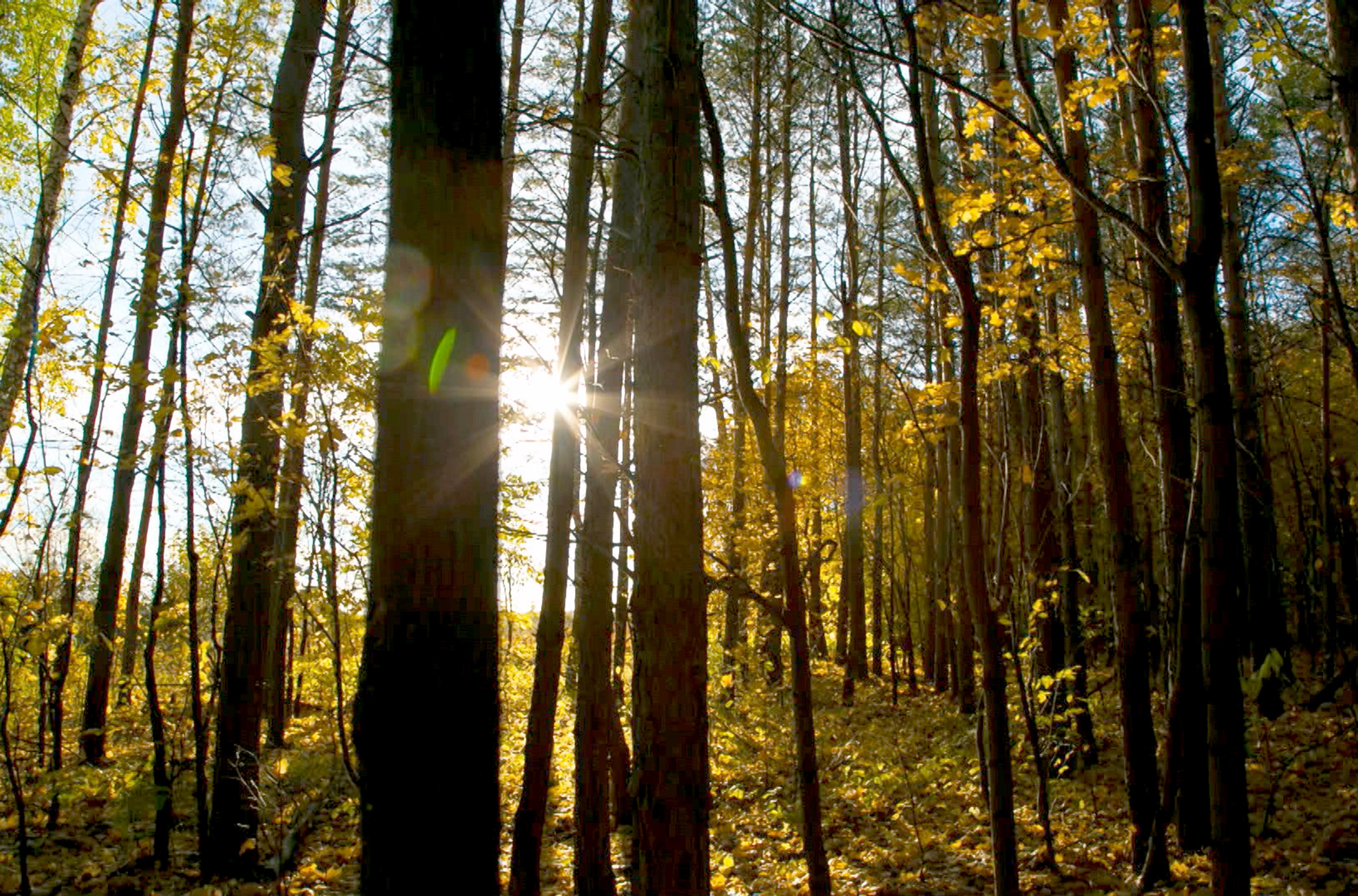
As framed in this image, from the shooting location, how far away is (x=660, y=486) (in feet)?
8.66

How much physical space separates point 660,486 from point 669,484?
0.03 meters

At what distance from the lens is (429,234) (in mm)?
1874

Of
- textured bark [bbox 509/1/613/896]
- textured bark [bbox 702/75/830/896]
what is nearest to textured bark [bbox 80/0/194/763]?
textured bark [bbox 509/1/613/896]

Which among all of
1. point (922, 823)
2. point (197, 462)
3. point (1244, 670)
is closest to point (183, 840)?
point (197, 462)

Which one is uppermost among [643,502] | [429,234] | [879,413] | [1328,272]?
[879,413]

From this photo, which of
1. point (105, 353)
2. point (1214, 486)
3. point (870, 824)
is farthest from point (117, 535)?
point (1214, 486)

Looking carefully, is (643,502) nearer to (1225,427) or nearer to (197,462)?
(1225,427)

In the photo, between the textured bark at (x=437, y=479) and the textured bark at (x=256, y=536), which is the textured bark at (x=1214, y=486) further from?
the textured bark at (x=256, y=536)

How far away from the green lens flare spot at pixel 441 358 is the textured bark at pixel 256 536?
4.12 meters

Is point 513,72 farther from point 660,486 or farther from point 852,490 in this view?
point 852,490

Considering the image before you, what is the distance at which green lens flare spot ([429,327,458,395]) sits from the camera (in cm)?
183

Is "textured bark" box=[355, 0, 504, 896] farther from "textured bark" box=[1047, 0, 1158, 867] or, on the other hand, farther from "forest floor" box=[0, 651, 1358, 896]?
"textured bark" box=[1047, 0, 1158, 867]

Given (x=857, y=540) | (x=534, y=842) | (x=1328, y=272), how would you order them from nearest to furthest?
1. (x=1328, y=272)
2. (x=534, y=842)
3. (x=857, y=540)

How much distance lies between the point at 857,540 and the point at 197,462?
11487mm
